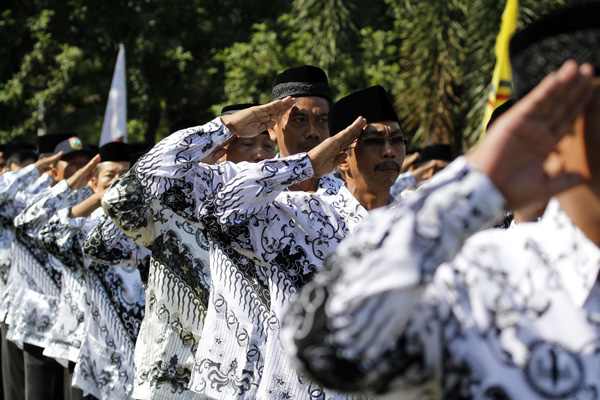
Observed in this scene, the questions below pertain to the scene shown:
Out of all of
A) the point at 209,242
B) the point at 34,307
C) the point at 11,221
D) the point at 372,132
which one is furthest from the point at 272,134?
the point at 11,221

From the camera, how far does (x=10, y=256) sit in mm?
8812

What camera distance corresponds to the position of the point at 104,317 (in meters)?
Result: 6.22

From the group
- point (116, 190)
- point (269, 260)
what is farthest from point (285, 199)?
point (116, 190)

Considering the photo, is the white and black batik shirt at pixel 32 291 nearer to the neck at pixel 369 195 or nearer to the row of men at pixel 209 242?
the row of men at pixel 209 242

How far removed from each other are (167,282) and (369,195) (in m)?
1.46

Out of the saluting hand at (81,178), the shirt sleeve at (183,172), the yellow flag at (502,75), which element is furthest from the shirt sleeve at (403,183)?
the shirt sleeve at (183,172)

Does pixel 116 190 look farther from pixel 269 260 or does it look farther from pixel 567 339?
pixel 567 339

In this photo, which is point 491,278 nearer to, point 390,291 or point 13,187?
point 390,291

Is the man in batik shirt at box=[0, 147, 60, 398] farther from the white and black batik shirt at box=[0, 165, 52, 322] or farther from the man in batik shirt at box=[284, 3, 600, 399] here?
the man in batik shirt at box=[284, 3, 600, 399]

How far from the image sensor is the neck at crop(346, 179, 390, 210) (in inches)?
147

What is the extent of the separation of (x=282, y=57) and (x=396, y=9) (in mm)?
1980

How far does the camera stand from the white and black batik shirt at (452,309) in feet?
5.15

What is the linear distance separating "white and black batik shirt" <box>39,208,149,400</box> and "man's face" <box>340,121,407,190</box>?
275 cm

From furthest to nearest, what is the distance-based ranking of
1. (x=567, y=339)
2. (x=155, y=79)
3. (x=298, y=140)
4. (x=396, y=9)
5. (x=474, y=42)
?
(x=155, y=79)
(x=396, y=9)
(x=474, y=42)
(x=298, y=140)
(x=567, y=339)
